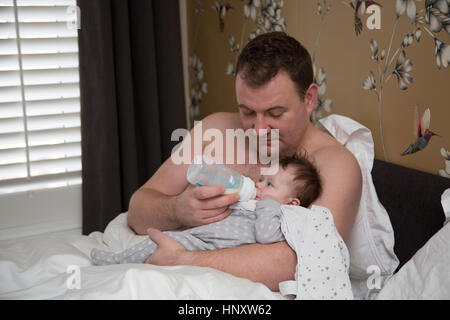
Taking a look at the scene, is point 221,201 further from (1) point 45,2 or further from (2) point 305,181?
(1) point 45,2

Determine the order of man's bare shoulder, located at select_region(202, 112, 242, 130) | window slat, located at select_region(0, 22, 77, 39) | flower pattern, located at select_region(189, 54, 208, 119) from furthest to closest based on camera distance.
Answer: flower pattern, located at select_region(189, 54, 208, 119) → window slat, located at select_region(0, 22, 77, 39) → man's bare shoulder, located at select_region(202, 112, 242, 130)

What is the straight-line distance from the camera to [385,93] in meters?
1.75

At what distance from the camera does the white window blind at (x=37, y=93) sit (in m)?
2.47

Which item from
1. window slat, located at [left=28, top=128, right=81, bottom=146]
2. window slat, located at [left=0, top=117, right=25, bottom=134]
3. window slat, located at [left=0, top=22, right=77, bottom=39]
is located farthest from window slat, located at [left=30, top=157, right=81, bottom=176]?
window slat, located at [left=0, top=22, right=77, bottom=39]

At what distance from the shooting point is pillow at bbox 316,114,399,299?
5.39 feet

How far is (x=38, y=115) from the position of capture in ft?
8.38

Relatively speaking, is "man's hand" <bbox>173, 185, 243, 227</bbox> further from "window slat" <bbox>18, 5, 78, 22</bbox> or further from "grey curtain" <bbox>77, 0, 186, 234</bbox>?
"window slat" <bbox>18, 5, 78, 22</bbox>

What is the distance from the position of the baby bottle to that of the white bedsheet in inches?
11.1

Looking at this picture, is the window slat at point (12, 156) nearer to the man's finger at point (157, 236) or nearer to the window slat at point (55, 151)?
the window slat at point (55, 151)

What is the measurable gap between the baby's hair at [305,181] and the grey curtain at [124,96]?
1356 mm

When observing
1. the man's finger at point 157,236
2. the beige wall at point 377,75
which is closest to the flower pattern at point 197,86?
the beige wall at point 377,75
